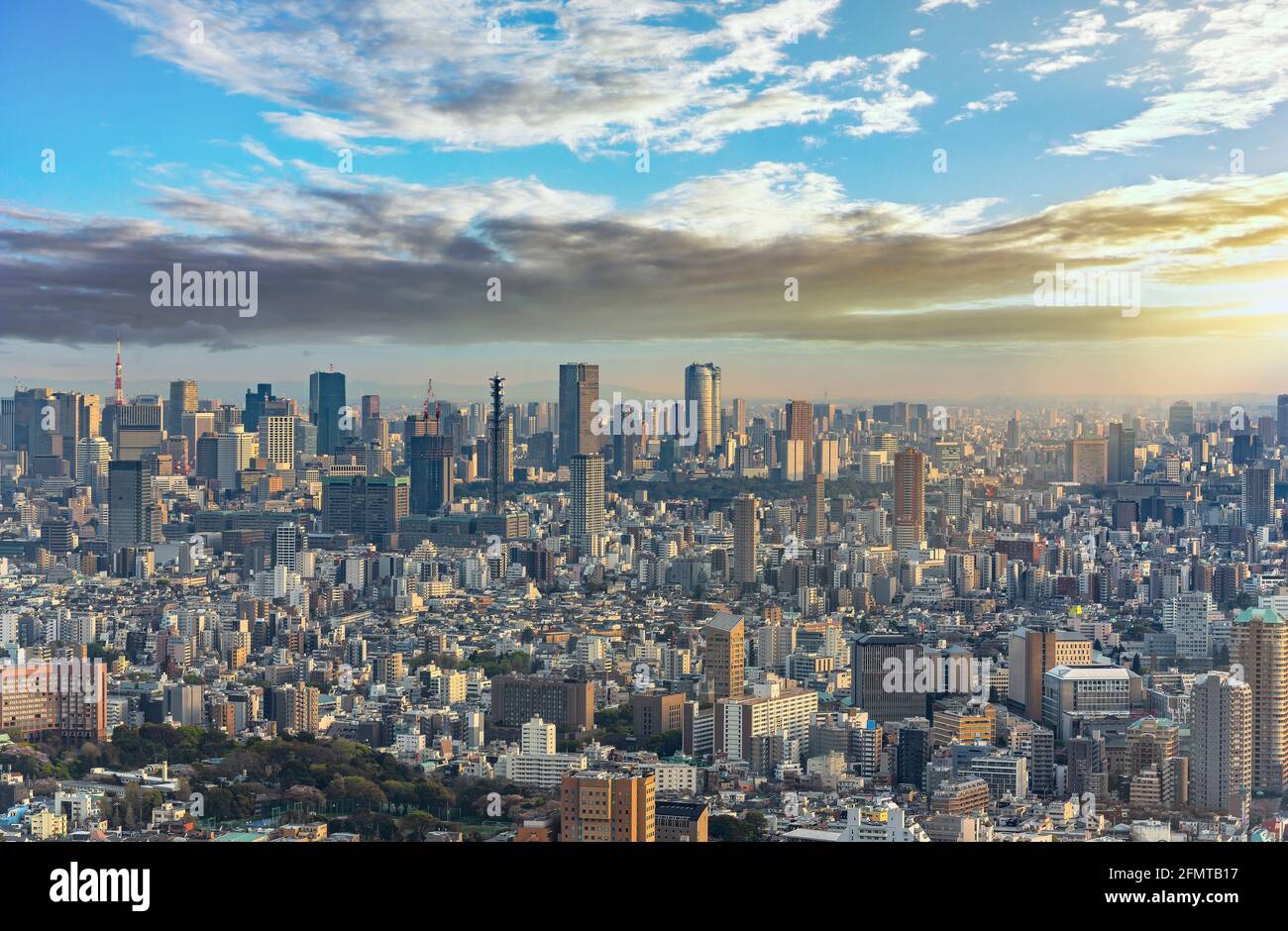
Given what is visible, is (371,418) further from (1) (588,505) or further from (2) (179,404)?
(1) (588,505)

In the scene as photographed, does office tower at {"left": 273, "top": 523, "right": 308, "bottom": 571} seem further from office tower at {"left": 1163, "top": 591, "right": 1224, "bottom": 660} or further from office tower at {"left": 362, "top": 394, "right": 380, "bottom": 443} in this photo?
office tower at {"left": 1163, "top": 591, "right": 1224, "bottom": 660}

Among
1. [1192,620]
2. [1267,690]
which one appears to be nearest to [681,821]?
→ [1267,690]

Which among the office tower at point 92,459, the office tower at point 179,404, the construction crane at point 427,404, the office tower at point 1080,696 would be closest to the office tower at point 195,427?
the office tower at point 179,404

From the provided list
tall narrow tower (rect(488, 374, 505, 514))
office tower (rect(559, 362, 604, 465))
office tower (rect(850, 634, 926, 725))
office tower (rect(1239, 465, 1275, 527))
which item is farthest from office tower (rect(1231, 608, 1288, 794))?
tall narrow tower (rect(488, 374, 505, 514))

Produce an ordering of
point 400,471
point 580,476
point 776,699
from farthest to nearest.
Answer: point 400,471 → point 580,476 → point 776,699

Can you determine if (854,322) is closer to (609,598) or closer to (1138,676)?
(1138,676)
